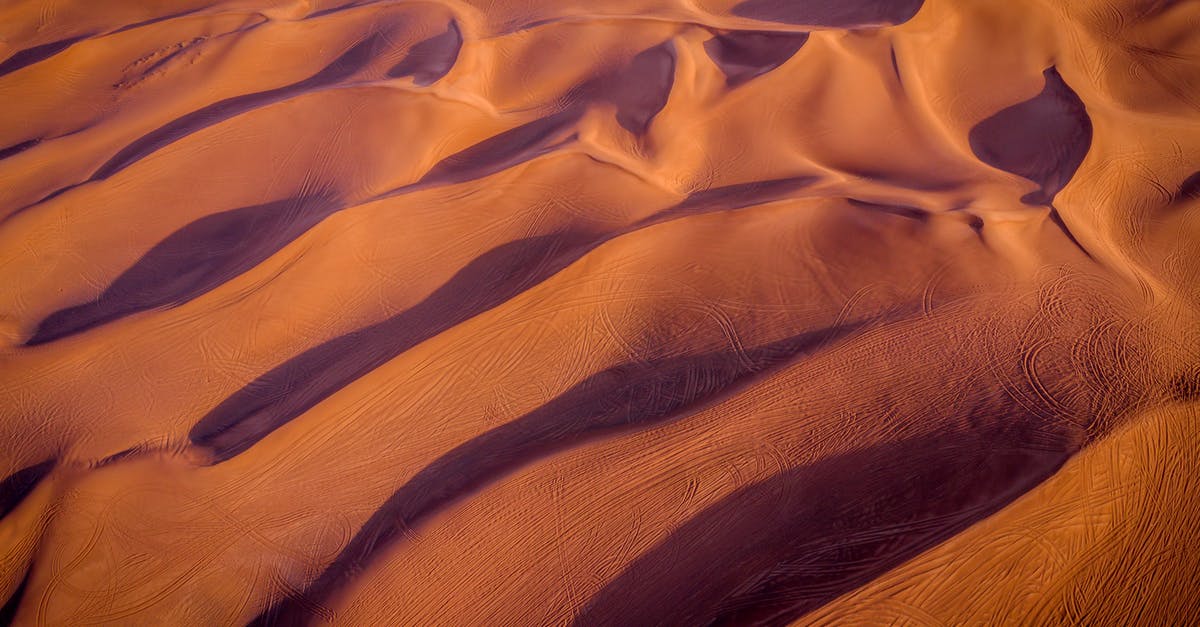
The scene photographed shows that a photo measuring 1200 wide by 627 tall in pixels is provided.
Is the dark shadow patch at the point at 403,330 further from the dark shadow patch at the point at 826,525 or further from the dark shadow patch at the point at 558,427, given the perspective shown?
the dark shadow patch at the point at 826,525

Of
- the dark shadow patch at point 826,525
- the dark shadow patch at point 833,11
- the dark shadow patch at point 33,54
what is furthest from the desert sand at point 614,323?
the dark shadow patch at point 33,54

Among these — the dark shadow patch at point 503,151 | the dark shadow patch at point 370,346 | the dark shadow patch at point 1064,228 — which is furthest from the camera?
the dark shadow patch at point 503,151

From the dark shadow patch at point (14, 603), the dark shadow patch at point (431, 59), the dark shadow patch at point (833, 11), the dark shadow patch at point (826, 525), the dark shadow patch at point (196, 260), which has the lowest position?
the dark shadow patch at point (826, 525)

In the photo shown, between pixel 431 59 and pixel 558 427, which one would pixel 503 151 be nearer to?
pixel 431 59

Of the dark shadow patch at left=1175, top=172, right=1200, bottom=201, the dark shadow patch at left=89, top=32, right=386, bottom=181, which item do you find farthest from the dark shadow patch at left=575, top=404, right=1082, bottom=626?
the dark shadow patch at left=89, top=32, right=386, bottom=181

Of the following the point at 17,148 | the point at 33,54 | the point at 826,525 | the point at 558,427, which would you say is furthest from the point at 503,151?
the point at 33,54

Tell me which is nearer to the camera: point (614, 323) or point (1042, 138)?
point (614, 323)

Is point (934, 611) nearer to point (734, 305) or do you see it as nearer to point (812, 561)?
point (812, 561)
